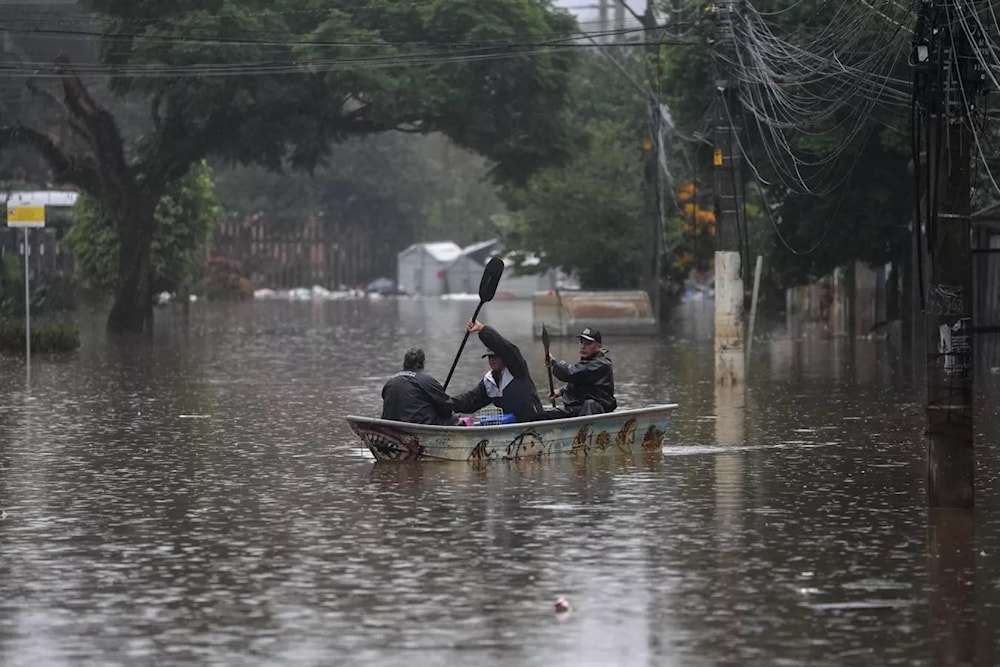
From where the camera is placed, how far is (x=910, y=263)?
40.7 meters

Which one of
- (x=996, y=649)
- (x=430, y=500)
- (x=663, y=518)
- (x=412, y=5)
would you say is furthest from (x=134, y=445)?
(x=412, y=5)

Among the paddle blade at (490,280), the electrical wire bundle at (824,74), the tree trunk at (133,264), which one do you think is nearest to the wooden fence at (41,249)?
the tree trunk at (133,264)

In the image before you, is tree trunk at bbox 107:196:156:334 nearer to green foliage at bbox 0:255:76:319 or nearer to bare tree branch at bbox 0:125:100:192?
bare tree branch at bbox 0:125:100:192

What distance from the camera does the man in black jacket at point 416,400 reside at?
1952cm

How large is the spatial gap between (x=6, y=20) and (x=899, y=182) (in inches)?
925

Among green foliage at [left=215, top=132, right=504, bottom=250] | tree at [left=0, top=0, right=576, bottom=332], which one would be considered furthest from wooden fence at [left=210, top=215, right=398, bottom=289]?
tree at [left=0, top=0, right=576, bottom=332]

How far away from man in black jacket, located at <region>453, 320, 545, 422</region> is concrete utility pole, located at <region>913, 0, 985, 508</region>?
575 centimetres

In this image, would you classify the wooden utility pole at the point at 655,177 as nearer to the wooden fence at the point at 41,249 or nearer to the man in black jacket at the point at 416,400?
the wooden fence at the point at 41,249

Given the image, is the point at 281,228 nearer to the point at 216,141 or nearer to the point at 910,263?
the point at 216,141

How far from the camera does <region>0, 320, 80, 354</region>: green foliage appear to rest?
139 ft

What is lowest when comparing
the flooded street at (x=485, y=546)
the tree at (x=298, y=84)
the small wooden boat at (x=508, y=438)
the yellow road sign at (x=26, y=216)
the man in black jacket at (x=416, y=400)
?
the flooded street at (x=485, y=546)

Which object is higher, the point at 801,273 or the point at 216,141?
the point at 216,141

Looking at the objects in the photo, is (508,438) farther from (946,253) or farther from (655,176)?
(655,176)

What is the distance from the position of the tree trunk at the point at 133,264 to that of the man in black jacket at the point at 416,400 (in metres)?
36.3
